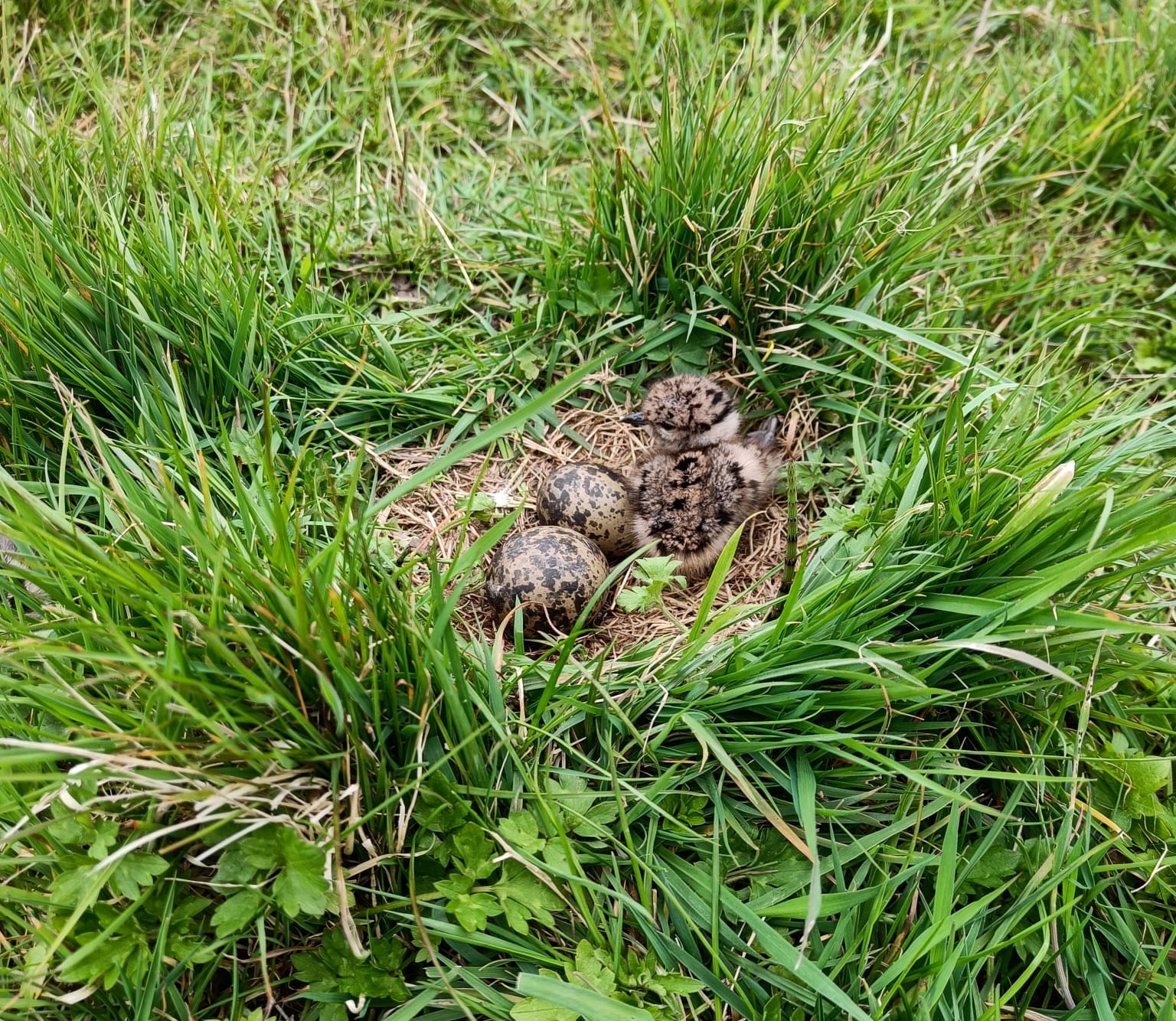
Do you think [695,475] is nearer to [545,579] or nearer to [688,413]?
[688,413]

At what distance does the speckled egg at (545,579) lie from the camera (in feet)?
8.84

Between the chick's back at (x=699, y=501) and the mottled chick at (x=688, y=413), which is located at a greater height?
the mottled chick at (x=688, y=413)

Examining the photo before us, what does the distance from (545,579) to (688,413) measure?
3.01 ft

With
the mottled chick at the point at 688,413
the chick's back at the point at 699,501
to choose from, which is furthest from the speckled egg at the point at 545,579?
the mottled chick at the point at 688,413

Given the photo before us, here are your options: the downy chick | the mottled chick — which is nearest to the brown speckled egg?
the downy chick

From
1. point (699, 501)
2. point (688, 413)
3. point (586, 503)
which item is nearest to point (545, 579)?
point (586, 503)

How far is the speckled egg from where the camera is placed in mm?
2693

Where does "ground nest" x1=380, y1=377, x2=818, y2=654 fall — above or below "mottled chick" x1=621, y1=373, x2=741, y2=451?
below

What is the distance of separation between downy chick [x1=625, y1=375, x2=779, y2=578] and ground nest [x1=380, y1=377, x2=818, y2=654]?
115 millimetres

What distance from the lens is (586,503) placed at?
2.98 meters

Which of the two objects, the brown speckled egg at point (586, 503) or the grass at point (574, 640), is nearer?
the grass at point (574, 640)

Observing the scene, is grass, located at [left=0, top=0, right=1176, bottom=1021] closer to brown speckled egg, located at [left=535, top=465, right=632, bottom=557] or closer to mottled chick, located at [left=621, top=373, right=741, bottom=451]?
mottled chick, located at [left=621, top=373, right=741, bottom=451]

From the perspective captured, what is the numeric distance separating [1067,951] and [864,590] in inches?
42.8

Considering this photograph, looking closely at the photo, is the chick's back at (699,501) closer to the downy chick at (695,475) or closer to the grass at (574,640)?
the downy chick at (695,475)
